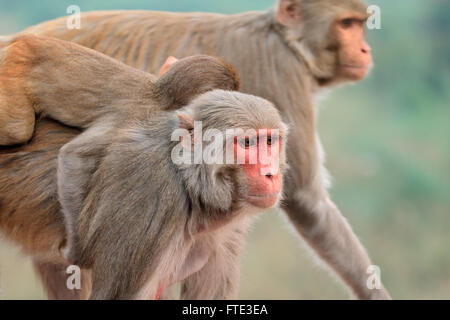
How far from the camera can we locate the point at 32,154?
3734 mm

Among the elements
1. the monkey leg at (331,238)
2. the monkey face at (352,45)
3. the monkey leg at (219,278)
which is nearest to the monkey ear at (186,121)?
the monkey leg at (219,278)

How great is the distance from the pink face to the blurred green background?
6.17 metres

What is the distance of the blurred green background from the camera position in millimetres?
9711

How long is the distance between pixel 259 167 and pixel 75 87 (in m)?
1.03

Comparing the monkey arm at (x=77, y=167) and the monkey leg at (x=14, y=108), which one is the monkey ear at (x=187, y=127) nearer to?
the monkey arm at (x=77, y=167)

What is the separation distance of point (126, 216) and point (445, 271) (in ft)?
25.3

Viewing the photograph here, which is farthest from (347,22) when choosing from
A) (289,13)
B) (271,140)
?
(271,140)

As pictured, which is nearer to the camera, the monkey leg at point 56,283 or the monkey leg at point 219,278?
the monkey leg at point 219,278

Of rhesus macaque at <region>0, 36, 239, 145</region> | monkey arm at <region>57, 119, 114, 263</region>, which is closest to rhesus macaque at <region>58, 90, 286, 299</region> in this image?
monkey arm at <region>57, 119, 114, 263</region>

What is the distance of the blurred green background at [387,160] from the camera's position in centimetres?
971

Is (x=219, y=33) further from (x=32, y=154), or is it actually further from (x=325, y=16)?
(x=32, y=154)

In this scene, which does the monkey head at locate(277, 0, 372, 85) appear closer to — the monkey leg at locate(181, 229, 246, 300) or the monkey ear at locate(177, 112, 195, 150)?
the monkey leg at locate(181, 229, 246, 300)

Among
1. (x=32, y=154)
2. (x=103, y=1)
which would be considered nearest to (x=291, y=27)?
(x=32, y=154)

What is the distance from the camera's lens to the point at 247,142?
3297 millimetres
